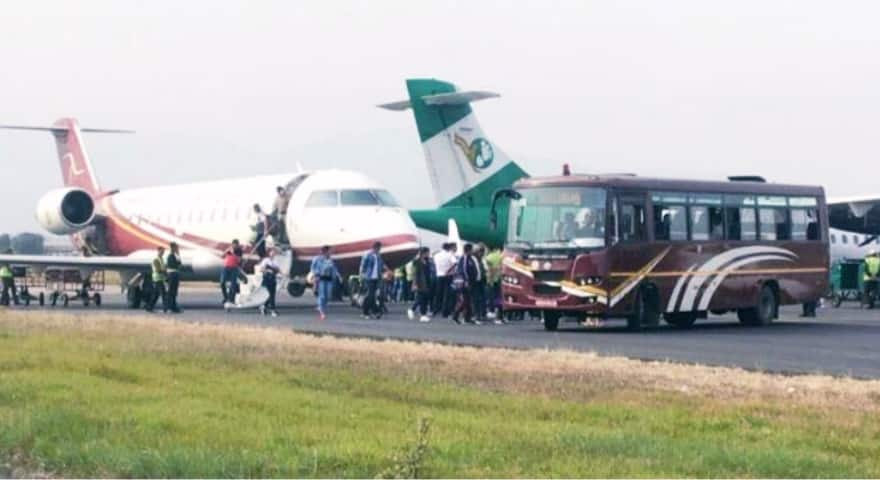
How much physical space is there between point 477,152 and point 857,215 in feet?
50.1

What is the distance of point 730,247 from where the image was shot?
29797mm

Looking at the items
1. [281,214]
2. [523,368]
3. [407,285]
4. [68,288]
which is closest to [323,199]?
[281,214]

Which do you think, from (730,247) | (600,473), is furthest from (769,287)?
(600,473)

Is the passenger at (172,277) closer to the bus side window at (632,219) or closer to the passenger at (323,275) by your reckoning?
the passenger at (323,275)

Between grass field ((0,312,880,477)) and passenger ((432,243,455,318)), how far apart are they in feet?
39.3

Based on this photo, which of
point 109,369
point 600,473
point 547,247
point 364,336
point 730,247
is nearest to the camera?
point 600,473

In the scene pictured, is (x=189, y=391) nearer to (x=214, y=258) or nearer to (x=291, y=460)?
(x=291, y=460)

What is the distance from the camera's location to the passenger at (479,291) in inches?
1230

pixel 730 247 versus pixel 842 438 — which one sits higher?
pixel 730 247

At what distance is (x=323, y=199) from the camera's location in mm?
37844

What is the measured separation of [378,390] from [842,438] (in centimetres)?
468

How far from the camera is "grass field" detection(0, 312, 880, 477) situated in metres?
10.8

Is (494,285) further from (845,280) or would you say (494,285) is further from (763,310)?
(845,280)

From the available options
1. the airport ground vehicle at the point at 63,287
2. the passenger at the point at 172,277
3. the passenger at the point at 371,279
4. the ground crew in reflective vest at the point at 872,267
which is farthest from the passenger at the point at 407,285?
the ground crew in reflective vest at the point at 872,267
